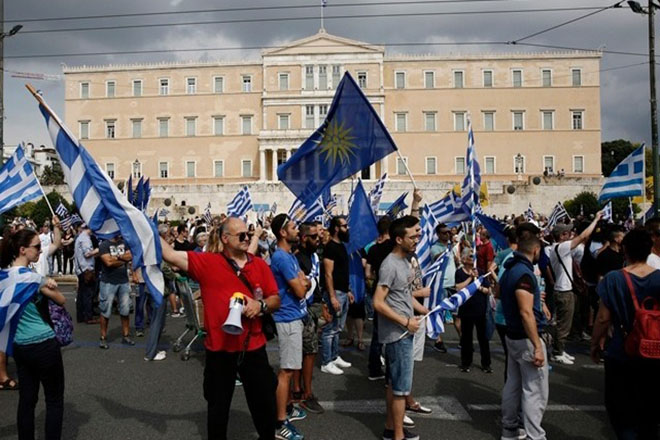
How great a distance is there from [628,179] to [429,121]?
172 feet

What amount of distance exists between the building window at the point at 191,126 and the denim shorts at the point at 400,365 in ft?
201

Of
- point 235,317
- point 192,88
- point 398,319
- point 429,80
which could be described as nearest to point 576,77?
point 429,80

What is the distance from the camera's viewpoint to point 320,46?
198 ft

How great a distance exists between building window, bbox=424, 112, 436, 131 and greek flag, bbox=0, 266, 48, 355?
58.8m

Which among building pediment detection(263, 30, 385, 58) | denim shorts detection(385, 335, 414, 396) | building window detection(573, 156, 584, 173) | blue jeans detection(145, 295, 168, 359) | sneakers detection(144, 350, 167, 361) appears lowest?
sneakers detection(144, 350, 167, 361)

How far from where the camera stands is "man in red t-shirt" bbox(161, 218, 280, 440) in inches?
148

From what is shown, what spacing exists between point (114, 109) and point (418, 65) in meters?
33.4

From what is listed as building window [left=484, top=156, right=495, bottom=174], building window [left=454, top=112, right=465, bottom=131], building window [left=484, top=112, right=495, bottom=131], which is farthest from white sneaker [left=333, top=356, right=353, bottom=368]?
building window [left=484, top=112, right=495, bottom=131]

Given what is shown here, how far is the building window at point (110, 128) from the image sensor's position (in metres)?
64.3

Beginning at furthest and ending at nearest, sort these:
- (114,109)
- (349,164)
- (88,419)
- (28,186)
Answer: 1. (114,109)
2. (28,186)
3. (349,164)
4. (88,419)

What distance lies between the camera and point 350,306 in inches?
314

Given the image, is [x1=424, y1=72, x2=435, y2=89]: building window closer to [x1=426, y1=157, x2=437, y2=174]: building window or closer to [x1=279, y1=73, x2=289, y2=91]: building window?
[x1=426, y1=157, x2=437, y2=174]: building window

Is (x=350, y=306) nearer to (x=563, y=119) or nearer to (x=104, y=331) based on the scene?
(x=104, y=331)

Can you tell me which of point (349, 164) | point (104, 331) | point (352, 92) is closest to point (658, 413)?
point (349, 164)
